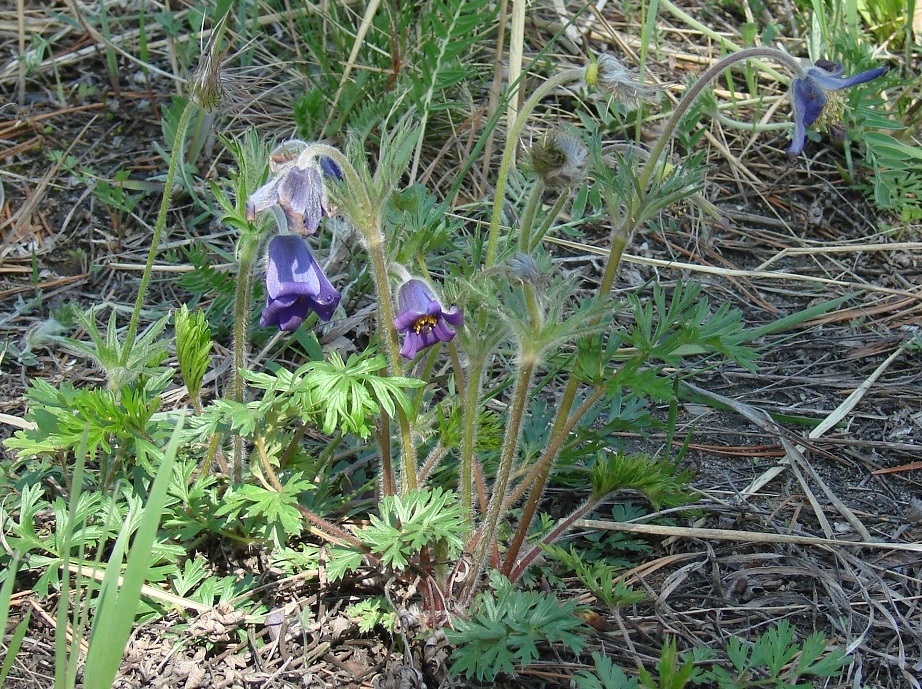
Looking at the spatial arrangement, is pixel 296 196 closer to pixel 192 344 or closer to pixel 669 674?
pixel 192 344

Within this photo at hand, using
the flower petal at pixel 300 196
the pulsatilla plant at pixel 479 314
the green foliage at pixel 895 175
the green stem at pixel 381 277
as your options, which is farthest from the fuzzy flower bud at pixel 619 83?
the green foliage at pixel 895 175

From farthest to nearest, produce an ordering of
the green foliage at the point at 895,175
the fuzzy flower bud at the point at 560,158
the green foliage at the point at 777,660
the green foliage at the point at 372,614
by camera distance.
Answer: the green foliage at the point at 895,175, the green foliage at the point at 372,614, the fuzzy flower bud at the point at 560,158, the green foliage at the point at 777,660

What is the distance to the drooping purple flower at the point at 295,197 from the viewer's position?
1.71 meters

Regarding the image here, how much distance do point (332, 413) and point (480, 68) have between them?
2243 millimetres

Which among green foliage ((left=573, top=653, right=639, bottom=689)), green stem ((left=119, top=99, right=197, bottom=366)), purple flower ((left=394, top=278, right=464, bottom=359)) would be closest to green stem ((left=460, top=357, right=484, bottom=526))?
purple flower ((left=394, top=278, right=464, bottom=359))

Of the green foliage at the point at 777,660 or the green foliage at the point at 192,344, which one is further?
the green foliage at the point at 192,344

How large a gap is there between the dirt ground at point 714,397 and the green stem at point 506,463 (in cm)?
22

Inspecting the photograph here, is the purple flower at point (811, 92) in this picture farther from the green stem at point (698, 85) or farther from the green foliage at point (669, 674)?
the green foliage at point (669, 674)

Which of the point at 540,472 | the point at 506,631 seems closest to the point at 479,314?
the point at 540,472

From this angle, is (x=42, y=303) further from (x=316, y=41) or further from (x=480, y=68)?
(x=480, y=68)

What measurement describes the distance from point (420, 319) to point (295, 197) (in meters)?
0.33

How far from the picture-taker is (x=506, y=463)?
1982 millimetres

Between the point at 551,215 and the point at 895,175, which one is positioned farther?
the point at 895,175

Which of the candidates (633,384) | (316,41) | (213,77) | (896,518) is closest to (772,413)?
(896,518)
